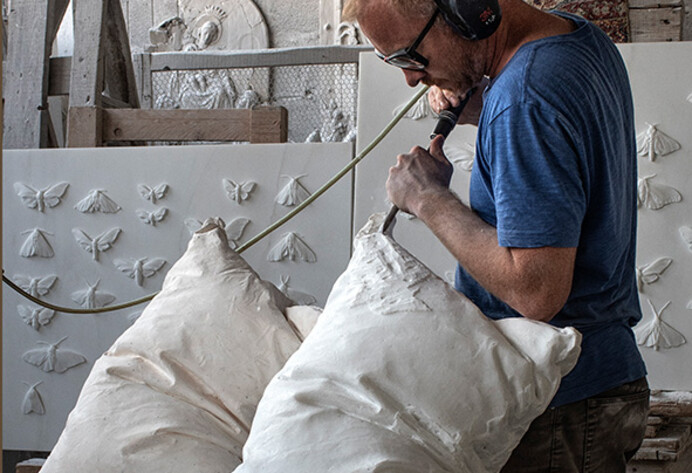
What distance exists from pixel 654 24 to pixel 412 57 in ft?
8.33

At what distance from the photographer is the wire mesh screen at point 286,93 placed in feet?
18.3

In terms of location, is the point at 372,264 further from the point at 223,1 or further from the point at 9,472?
the point at 223,1

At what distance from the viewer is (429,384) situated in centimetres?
100

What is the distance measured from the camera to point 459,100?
4.99 ft

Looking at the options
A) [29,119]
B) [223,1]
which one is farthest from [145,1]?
[29,119]

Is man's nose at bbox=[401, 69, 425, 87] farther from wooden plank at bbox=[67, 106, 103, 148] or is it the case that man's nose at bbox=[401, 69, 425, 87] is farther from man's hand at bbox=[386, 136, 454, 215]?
wooden plank at bbox=[67, 106, 103, 148]

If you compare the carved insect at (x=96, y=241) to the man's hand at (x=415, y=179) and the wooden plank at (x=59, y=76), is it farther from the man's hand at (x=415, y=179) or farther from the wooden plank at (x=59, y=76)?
the man's hand at (x=415, y=179)

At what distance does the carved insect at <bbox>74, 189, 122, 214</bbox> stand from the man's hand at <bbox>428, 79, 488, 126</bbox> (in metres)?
1.64

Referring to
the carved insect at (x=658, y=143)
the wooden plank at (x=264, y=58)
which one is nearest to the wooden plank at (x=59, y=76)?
the wooden plank at (x=264, y=58)

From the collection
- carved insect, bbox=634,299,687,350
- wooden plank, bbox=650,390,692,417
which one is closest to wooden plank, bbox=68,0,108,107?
carved insect, bbox=634,299,687,350

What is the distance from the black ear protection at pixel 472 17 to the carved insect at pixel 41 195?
2.14 meters

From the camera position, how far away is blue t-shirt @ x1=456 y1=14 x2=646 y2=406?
1031 mm

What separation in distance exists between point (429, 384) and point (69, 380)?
2272mm

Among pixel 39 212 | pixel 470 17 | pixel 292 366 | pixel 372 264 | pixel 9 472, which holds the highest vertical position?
pixel 470 17
